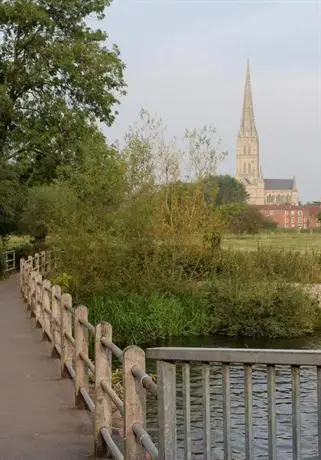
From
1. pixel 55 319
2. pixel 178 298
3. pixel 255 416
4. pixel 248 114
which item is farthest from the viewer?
pixel 248 114

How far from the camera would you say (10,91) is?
36594 millimetres

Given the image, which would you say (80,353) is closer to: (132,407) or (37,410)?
(37,410)

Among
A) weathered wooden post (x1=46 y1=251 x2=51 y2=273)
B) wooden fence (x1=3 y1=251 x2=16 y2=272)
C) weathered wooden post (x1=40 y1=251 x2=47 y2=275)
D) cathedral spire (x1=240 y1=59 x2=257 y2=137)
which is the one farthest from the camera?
cathedral spire (x1=240 y1=59 x2=257 y2=137)

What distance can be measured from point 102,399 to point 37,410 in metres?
2.10

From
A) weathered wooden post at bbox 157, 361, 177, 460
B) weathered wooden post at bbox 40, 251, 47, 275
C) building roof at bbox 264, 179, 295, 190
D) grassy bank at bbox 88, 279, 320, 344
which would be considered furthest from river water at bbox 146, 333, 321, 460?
building roof at bbox 264, 179, 295, 190

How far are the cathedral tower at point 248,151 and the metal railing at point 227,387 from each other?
17946 cm

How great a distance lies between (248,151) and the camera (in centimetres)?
18912

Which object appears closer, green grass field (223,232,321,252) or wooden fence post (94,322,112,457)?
wooden fence post (94,322,112,457)

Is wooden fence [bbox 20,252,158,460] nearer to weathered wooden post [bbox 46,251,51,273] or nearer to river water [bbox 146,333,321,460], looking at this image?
river water [bbox 146,333,321,460]

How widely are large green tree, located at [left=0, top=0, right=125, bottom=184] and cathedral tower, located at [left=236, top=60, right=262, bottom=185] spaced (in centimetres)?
14641

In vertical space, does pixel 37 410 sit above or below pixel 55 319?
below

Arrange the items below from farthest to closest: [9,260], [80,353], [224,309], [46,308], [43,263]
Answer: [9,260] < [43,263] < [224,309] < [46,308] < [80,353]

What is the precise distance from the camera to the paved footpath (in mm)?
7008

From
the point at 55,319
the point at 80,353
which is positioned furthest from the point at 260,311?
the point at 80,353
